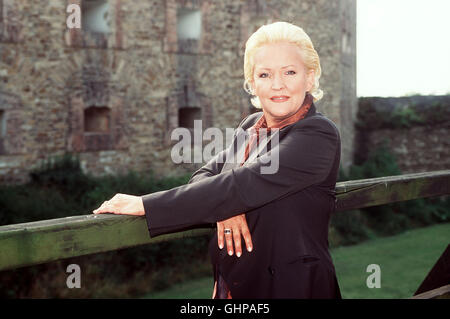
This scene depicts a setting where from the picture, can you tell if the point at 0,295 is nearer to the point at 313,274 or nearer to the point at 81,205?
the point at 81,205

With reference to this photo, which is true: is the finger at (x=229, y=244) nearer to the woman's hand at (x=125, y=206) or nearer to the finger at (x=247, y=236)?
the finger at (x=247, y=236)

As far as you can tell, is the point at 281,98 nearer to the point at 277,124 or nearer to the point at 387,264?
the point at 277,124

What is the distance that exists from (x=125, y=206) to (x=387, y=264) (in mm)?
11354

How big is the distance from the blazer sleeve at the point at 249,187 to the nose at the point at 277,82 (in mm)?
181

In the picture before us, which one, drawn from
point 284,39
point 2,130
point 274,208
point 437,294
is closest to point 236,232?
point 274,208

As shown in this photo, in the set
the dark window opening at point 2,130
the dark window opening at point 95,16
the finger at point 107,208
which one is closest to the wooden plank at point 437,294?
the finger at point 107,208

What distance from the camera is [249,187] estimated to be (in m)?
1.83

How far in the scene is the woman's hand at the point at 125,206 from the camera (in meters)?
1.88

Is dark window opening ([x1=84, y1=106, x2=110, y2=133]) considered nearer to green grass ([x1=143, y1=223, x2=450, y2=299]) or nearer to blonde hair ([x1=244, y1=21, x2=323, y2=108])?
green grass ([x1=143, y1=223, x2=450, y2=299])

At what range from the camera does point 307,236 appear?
1.84 m

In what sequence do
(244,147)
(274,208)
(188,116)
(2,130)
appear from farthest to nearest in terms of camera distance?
(188,116)
(2,130)
(244,147)
(274,208)

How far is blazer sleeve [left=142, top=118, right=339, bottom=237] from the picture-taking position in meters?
1.83

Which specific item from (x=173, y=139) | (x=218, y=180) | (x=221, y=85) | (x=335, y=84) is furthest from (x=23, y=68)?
(x=218, y=180)
